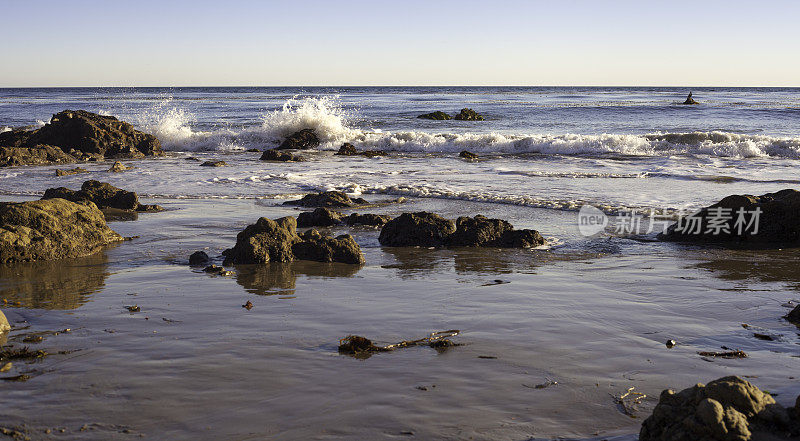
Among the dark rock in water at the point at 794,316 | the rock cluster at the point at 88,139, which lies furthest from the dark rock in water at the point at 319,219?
the rock cluster at the point at 88,139

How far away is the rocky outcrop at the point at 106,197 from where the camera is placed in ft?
33.3

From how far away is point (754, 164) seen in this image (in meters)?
17.1

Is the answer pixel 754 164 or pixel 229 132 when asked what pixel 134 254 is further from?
pixel 229 132

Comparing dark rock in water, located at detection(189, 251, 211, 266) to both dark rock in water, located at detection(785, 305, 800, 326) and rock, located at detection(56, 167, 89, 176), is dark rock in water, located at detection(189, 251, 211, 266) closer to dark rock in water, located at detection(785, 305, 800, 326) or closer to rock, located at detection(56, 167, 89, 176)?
dark rock in water, located at detection(785, 305, 800, 326)

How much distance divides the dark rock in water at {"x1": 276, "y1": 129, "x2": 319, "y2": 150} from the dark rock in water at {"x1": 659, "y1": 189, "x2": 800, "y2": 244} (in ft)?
57.9

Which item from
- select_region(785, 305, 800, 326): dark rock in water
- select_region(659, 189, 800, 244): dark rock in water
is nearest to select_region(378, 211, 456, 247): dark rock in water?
select_region(659, 189, 800, 244): dark rock in water

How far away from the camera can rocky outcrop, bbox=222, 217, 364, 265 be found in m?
6.48

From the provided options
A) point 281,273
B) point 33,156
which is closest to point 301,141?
point 33,156

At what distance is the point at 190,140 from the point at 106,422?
2382 centimetres

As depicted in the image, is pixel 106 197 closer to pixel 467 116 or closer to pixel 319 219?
pixel 319 219

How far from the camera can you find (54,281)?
19.1 ft

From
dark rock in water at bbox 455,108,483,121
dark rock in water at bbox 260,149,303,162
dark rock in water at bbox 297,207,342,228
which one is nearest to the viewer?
dark rock in water at bbox 297,207,342,228

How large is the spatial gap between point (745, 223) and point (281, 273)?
524 centimetres

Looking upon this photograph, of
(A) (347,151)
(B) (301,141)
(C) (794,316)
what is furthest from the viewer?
(B) (301,141)
